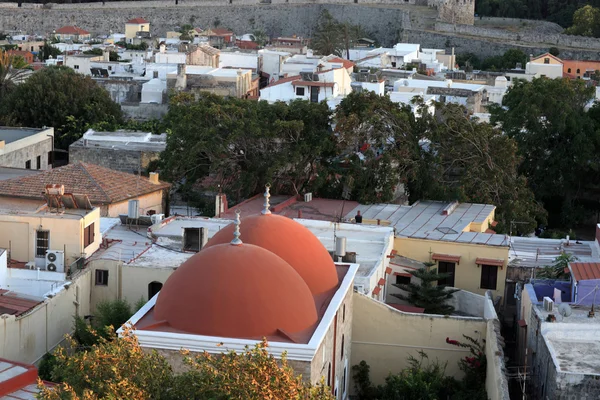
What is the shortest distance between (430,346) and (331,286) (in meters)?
2.26

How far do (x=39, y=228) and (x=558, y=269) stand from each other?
27.0ft

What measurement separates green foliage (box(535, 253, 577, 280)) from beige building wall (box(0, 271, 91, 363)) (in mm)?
7227

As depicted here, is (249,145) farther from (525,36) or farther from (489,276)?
(525,36)

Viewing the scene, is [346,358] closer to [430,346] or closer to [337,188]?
[430,346]

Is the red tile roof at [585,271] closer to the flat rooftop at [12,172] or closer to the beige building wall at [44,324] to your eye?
the beige building wall at [44,324]

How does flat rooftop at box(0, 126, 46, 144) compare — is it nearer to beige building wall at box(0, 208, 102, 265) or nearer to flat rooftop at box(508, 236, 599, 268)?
beige building wall at box(0, 208, 102, 265)

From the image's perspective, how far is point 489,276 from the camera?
20.1 m

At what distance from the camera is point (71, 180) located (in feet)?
74.8

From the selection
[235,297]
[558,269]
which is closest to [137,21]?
[558,269]

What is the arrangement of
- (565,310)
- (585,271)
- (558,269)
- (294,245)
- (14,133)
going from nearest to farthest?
(294,245) < (565,310) < (585,271) < (558,269) < (14,133)

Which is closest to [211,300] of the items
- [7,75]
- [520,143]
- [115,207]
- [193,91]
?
[115,207]

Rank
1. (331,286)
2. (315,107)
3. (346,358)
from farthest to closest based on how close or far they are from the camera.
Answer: (315,107), (346,358), (331,286)

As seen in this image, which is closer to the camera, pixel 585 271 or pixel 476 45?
pixel 585 271

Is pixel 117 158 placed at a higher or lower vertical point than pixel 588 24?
lower
